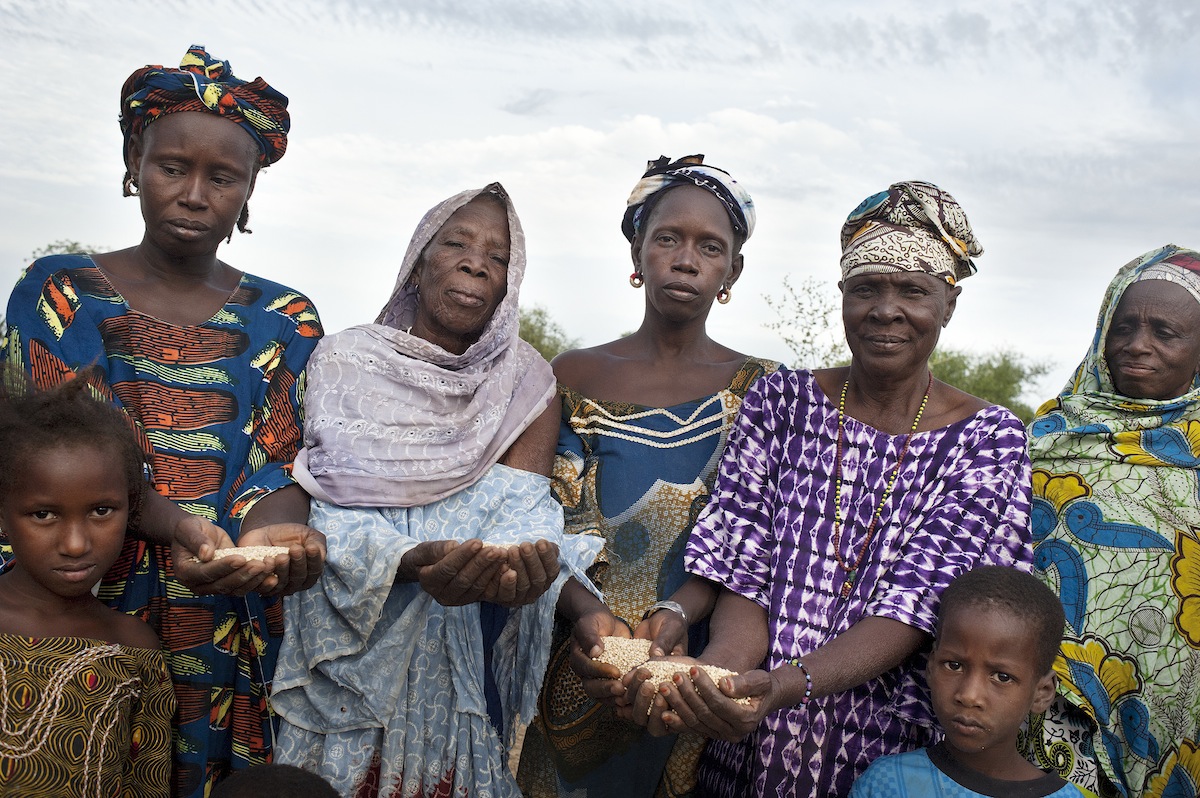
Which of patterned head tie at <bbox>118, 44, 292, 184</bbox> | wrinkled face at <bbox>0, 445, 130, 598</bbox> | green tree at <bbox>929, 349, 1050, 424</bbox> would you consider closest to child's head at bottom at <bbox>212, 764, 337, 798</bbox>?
wrinkled face at <bbox>0, 445, 130, 598</bbox>

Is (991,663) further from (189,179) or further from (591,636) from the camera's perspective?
(189,179)

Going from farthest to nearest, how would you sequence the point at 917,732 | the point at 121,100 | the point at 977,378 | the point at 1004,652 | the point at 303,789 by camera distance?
the point at 977,378 → the point at 121,100 → the point at 917,732 → the point at 1004,652 → the point at 303,789

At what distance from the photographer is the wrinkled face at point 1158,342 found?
3.60 metres

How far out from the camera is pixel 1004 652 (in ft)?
9.89

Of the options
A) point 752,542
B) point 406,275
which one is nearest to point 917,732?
point 752,542

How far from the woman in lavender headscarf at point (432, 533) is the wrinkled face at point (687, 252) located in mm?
509

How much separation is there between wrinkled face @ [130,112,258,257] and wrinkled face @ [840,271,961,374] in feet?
6.40

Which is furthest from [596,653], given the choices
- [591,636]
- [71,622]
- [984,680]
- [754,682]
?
[71,622]

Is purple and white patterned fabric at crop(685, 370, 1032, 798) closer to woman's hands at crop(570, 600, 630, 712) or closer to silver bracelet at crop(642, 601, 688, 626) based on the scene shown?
silver bracelet at crop(642, 601, 688, 626)

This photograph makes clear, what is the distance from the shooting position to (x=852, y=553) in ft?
10.8

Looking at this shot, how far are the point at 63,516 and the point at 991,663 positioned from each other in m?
2.50

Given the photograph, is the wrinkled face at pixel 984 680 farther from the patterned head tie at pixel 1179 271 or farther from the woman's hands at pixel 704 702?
the patterned head tie at pixel 1179 271

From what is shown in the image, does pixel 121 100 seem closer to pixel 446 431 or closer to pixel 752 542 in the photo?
pixel 446 431

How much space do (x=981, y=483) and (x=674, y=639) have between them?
1.00m
